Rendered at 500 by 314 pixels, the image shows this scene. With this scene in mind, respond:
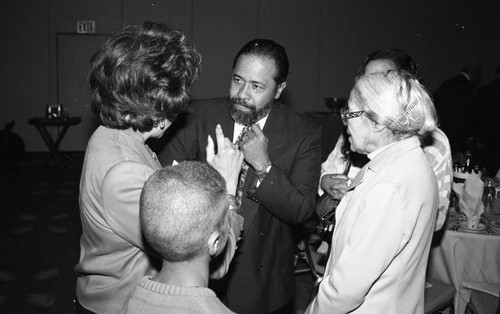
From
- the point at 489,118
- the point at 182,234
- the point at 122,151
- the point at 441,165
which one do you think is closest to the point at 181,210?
the point at 182,234

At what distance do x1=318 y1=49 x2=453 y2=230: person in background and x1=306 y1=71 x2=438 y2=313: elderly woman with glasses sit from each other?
1.66ft

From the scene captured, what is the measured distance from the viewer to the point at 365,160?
2.60 m

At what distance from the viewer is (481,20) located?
10812 millimetres

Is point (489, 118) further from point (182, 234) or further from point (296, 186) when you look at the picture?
point (182, 234)

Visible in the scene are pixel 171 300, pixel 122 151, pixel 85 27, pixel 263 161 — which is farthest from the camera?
pixel 85 27

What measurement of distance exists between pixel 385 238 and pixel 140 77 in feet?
2.92

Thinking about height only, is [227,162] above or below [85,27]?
below

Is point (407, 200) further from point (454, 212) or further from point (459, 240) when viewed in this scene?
point (454, 212)

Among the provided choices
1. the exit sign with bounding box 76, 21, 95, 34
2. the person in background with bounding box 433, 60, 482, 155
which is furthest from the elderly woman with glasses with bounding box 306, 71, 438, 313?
the exit sign with bounding box 76, 21, 95, 34

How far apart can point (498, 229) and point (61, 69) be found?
26.0 feet

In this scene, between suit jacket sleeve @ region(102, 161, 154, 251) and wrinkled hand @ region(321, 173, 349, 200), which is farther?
wrinkled hand @ region(321, 173, 349, 200)

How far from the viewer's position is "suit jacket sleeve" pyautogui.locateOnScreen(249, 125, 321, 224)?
1.88 m

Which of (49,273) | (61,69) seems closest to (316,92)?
(61,69)

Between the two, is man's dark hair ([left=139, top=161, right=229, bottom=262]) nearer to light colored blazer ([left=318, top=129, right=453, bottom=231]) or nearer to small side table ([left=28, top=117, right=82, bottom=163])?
light colored blazer ([left=318, top=129, right=453, bottom=231])
